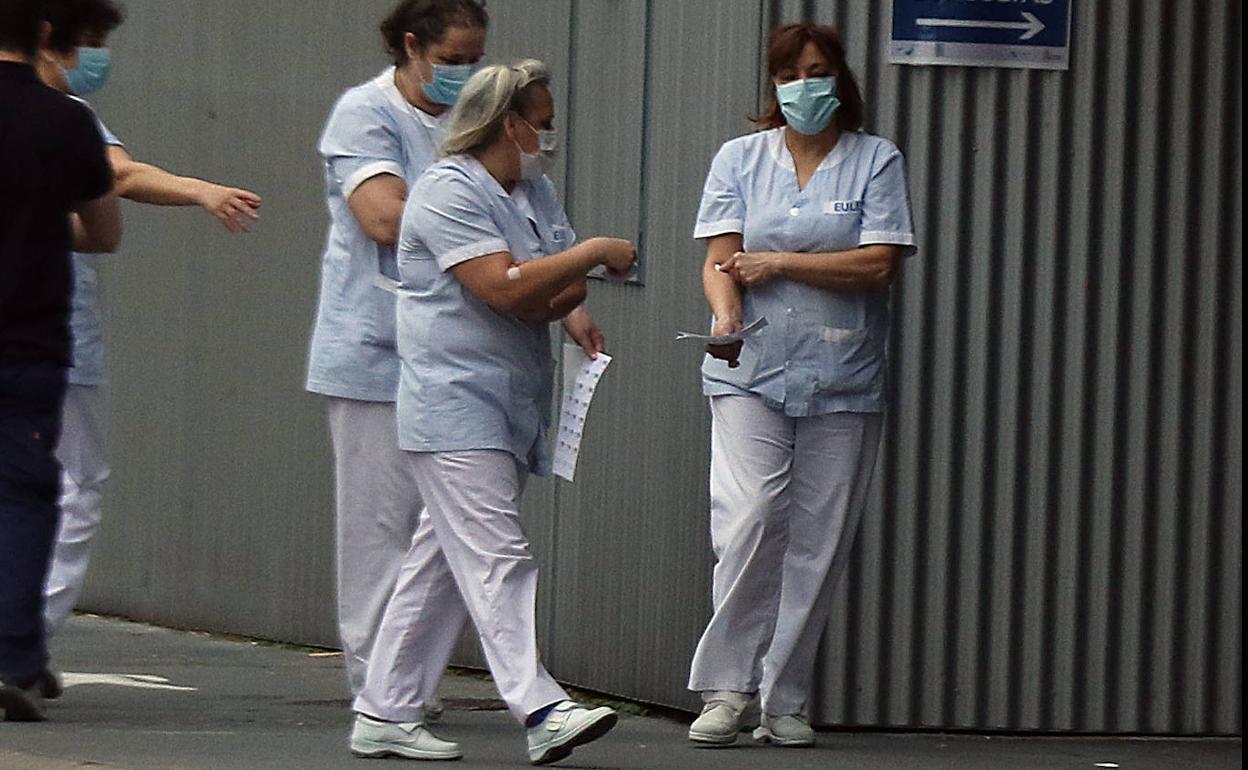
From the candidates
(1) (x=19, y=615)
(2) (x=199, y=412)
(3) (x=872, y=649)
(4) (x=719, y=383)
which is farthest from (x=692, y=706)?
(2) (x=199, y=412)

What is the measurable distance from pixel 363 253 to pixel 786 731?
1.62 metres

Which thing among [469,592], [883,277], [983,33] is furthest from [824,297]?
[469,592]

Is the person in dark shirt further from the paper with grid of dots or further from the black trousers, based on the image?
the paper with grid of dots

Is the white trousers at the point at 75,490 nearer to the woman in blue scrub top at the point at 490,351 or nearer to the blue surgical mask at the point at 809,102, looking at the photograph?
the woman in blue scrub top at the point at 490,351

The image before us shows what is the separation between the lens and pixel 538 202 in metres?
6.67

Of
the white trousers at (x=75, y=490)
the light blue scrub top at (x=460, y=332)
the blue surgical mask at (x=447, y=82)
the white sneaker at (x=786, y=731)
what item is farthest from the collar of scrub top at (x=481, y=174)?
the white sneaker at (x=786, y=731)

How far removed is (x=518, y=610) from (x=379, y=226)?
1170 mm

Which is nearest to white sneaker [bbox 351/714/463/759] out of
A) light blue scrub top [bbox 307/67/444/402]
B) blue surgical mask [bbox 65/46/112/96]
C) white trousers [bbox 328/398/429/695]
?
white trousers [bbox 328/398/429/695]

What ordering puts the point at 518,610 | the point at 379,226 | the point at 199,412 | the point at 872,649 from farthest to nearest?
the point at 199,412 → the point at 872,649 → the point at 379,226 → the point at 518,610

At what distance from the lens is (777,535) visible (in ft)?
23.6

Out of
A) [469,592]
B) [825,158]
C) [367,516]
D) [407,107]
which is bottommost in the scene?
[469,592]

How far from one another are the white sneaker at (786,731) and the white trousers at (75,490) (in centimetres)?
184

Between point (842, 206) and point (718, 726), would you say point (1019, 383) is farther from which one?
point (718, 726)

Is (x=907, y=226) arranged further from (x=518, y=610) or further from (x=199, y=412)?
(x=199, y=412)
